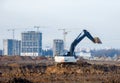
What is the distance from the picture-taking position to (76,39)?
7544cm

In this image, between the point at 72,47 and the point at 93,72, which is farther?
the point at 72,47

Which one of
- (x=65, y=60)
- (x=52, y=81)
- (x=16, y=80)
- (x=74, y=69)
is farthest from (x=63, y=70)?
(x=16, y=80)

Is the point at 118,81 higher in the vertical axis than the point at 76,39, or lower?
lower

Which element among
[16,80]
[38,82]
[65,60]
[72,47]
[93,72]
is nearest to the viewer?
[16,80]

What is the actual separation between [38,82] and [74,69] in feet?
72.4

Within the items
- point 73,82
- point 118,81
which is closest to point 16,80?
point 73,82

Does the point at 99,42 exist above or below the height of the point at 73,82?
above

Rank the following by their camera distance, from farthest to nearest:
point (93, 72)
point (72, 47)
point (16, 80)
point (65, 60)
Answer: point (72, 47) → point (65, 60) → point (93, 72) → point (16, 80)

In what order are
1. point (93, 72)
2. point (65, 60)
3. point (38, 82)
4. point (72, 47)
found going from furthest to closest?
point (72, 47) → point (65, 60) → point (93, 72) → point (38, 82)

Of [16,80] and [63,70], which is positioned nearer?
[16,80]

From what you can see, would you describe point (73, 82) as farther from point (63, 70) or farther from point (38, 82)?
point (63, 70)

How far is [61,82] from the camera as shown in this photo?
141 feet

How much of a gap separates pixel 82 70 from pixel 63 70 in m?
3.11

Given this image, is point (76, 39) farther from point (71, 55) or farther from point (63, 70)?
point (63, 70)
